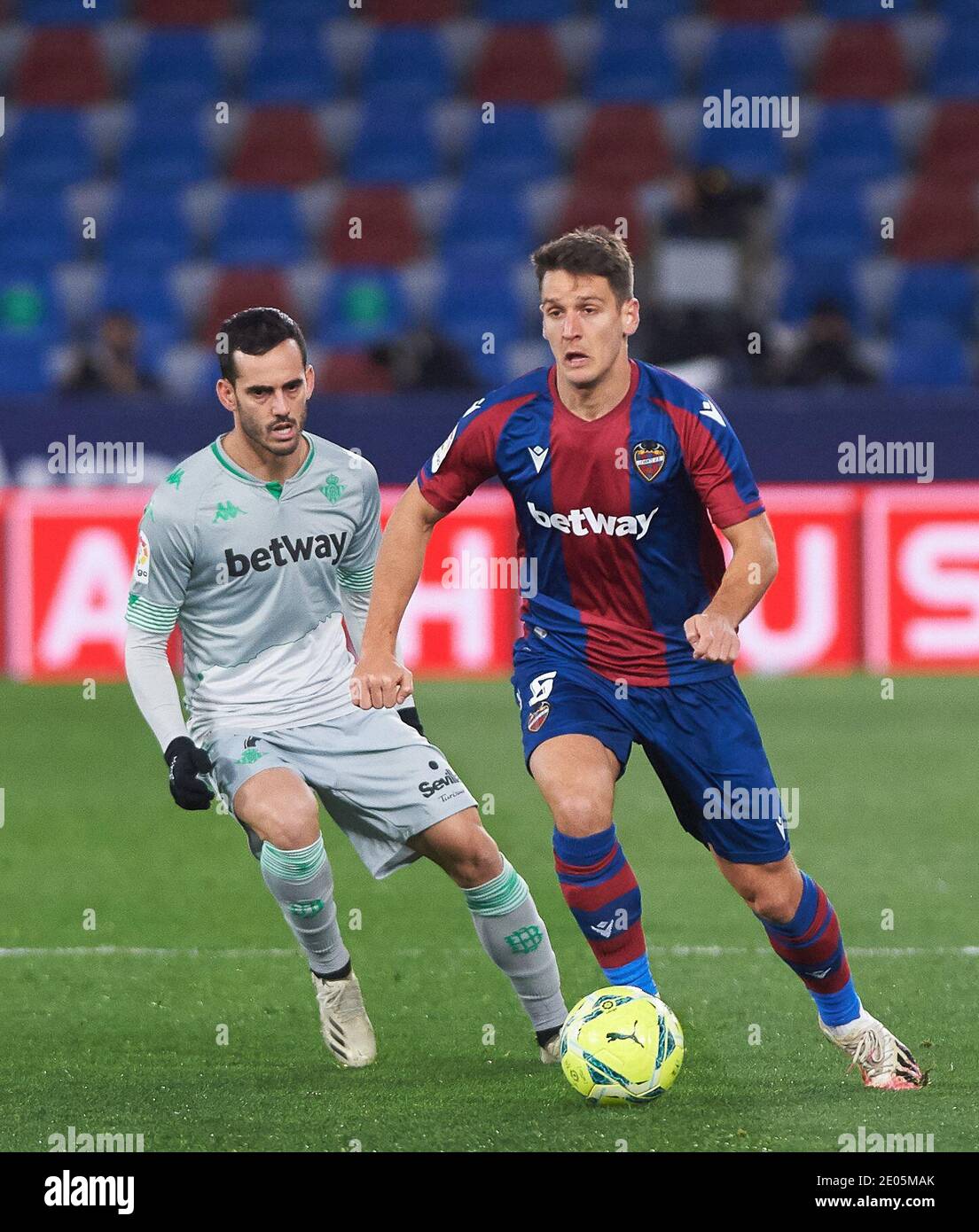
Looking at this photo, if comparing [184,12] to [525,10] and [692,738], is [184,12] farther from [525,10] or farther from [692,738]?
[692,738]

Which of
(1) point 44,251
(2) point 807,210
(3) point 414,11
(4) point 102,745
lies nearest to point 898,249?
(2) point 807,210

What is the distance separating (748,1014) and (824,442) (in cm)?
700

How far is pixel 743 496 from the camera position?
496cm

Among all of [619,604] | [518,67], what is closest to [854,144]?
[518,67]

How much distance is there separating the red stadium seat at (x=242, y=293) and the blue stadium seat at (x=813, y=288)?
370 cm

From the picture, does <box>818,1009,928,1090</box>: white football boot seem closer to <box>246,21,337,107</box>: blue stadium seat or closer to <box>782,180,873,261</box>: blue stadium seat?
<box>782,180,873,261</box>: blue stadium seat

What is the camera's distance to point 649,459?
16.5ft

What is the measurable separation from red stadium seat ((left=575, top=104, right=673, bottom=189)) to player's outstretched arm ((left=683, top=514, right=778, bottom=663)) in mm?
12552

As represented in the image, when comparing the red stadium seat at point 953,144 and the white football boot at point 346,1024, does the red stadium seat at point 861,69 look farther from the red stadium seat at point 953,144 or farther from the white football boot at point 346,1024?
the white football boot at point 346,1024

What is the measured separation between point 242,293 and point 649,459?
12.2 meters

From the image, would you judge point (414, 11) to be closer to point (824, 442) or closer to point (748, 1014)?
point (824, 442)

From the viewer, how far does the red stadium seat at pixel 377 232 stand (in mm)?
17109

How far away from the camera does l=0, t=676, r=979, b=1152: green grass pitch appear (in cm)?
482

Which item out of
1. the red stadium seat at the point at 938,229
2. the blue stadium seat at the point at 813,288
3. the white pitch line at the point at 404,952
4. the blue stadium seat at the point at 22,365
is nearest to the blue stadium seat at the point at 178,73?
the blue stadium seat at the point at 22,365
